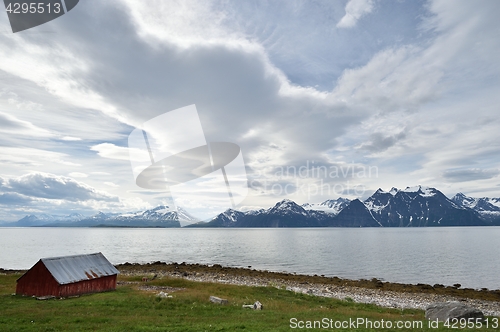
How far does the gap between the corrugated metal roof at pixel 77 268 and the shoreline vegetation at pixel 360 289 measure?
548 inches

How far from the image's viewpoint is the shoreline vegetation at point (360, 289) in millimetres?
37719

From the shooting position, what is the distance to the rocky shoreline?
124 feet

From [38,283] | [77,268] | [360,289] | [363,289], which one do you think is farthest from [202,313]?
[363,289]

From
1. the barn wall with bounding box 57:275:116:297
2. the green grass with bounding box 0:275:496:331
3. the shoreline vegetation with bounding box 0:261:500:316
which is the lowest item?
the shoreline vegetation with bounding box 0:261:500:316

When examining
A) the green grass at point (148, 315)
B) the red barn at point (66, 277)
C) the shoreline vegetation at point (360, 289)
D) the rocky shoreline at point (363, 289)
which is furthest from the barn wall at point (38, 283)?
the rocky shoreline at point (363, 289)

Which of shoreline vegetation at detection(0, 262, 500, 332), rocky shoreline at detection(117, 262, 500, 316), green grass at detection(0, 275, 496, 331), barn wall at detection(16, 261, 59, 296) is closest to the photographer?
green grass at detection(0, 275, 496, 331)

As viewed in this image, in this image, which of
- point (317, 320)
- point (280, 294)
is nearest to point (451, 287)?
point (280, 294)

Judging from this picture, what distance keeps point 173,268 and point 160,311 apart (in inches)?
1844

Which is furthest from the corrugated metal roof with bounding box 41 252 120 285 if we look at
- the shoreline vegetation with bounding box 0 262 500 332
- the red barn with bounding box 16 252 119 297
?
the shoreline vegetation with bounding box 0 262 500 332

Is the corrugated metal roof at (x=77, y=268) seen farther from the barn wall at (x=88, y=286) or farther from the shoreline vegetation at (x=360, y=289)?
the shoreline vegetation at (x=360, y=289)

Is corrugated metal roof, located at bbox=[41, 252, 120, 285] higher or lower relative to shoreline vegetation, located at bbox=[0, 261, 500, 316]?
higher

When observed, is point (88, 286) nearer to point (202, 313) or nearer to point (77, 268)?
point (77, 268)

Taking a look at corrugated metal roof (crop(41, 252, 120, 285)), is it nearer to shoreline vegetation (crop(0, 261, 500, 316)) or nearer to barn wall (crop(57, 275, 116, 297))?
barn wall (crop(57, 275, 116, 297))

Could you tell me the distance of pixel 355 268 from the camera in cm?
6988
